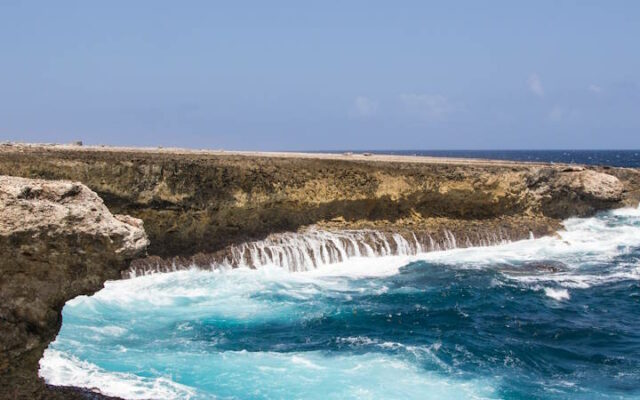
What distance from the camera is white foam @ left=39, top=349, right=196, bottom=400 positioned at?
13383 millimetres

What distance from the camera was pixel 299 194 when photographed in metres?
31.4

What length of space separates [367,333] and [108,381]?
27.3 ft

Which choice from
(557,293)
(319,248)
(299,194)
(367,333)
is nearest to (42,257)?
(367,333)

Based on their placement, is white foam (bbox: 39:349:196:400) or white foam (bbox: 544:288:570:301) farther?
white foam (bbox: 544:288:570:301)

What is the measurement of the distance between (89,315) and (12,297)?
12.2m

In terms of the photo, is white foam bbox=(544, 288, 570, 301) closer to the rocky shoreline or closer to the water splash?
the water splash

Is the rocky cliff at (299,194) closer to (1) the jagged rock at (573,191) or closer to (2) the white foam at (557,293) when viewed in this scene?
(1) the jagged rock at (573,191)

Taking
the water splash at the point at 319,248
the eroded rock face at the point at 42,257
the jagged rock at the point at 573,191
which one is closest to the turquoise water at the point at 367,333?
the water splash at the point at 319,248

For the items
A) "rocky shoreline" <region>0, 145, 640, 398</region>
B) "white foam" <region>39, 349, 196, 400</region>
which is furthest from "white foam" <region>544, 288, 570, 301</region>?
"white foam" <region>39, 349, 196, 400</region>

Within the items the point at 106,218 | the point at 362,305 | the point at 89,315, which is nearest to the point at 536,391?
the point at 362,305

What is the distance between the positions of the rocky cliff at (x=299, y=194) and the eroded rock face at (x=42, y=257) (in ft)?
58.8

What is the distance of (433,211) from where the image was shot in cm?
3559

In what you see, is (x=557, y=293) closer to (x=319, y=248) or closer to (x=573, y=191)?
(x=319, y=248)

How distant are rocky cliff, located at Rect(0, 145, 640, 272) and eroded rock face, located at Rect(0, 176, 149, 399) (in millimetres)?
17923
